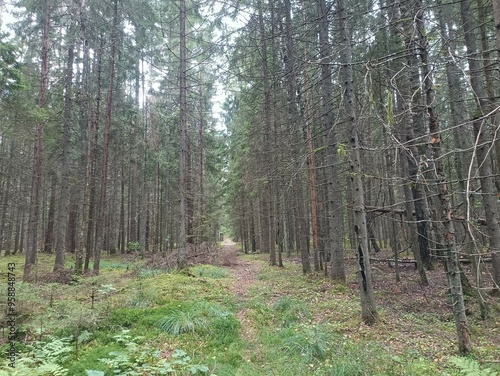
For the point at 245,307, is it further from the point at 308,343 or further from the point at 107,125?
the point at 107,125

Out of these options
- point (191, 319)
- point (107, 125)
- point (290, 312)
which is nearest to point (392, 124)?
point (290, 312)


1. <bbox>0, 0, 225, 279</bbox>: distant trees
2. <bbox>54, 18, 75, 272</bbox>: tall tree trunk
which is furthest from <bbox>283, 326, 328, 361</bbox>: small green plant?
<bbox>54, 18, 75, 272</bbox>: tall tree trunk

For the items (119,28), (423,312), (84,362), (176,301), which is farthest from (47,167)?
(423,312)

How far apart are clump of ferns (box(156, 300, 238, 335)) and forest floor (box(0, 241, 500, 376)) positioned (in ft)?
0.07

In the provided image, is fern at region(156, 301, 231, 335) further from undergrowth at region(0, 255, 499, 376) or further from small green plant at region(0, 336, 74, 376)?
small green plant at region(0, 336, 74, 376)

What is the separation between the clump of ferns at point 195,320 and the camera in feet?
18.6

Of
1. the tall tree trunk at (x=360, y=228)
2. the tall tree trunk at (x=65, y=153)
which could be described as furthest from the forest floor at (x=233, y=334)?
the tall tree trunk at (x=65, y=153)

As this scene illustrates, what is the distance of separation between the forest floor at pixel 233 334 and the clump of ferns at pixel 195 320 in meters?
0.02

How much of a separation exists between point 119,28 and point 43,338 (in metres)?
13.5

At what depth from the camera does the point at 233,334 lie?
18.7ft

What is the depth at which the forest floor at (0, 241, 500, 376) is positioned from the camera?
13.7ft

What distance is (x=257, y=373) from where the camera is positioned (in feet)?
14.2

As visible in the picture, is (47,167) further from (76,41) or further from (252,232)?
(252,232)

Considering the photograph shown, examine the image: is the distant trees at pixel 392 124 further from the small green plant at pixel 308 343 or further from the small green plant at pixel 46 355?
the small green plant at pixel 46 355
